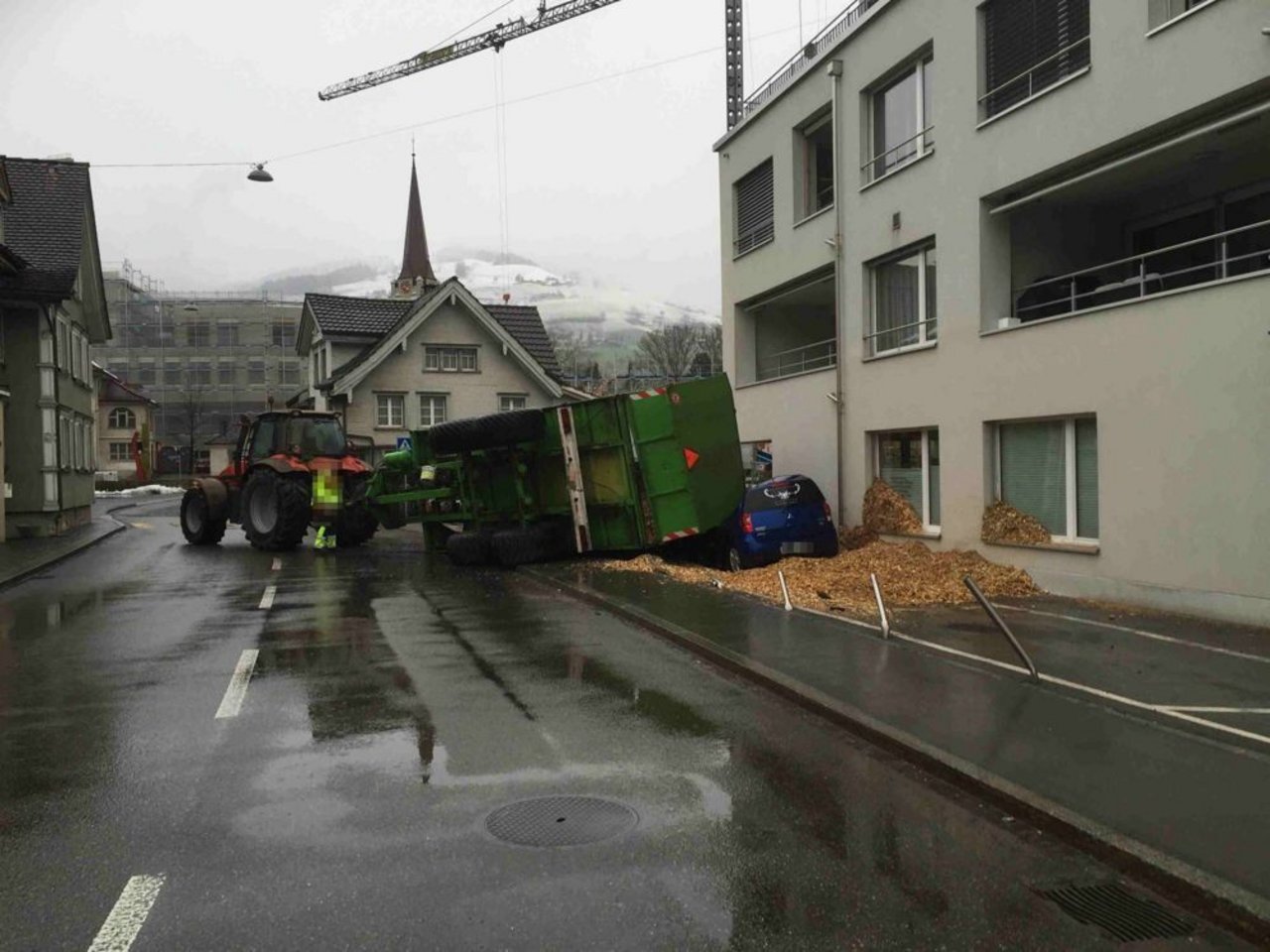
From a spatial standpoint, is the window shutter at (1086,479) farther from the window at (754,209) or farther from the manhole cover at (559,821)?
the window at (754,209)

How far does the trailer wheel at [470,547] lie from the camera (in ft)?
54.6

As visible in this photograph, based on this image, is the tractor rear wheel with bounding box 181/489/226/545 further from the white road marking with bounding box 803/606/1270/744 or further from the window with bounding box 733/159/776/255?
the white road marking with bounding box 803/606/1270/744

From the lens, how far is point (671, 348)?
2852 inches

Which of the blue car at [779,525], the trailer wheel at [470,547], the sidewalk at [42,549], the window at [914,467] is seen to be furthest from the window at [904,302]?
the sidewalk at [42,549]

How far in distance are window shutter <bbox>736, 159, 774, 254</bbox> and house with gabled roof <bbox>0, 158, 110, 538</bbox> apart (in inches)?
603

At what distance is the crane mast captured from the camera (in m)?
57.6

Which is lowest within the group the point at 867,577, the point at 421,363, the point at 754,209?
the point at 867,577

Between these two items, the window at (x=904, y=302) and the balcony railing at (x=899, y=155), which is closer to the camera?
the balcony railing at (x=899, y=155)

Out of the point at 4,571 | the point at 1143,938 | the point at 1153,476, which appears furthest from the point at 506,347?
the point at 1143,938

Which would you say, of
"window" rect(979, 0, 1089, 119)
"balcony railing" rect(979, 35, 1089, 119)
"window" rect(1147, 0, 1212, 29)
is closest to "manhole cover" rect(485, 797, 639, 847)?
"window" rect(1147, 0, 1212, 29)

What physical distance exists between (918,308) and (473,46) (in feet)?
179

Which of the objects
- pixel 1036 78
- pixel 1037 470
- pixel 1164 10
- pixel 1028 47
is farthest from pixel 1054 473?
pixel 1028 47

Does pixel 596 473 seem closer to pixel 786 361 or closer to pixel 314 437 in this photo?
pixel 786 361

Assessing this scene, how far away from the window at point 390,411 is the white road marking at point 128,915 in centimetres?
3596
